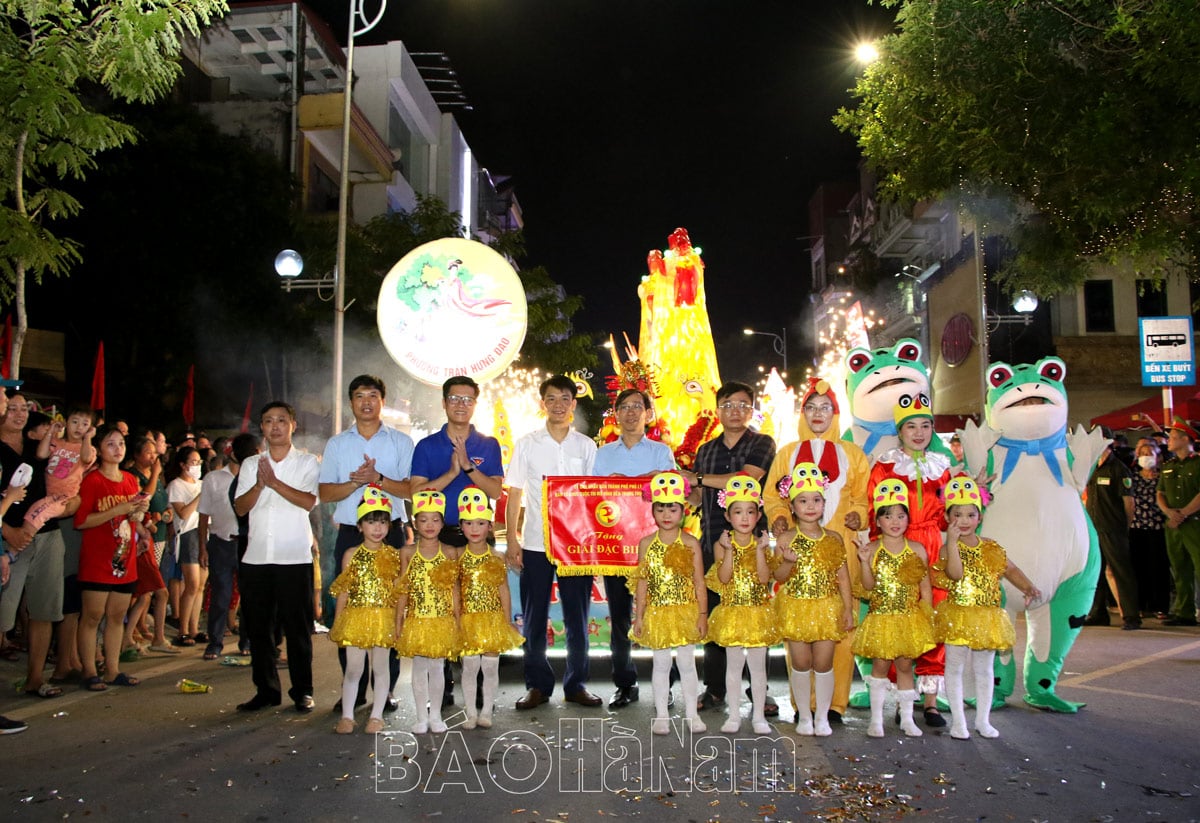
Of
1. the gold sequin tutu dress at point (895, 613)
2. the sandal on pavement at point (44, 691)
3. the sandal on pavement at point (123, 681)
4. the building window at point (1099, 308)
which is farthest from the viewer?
the building window at point (1099, 308)

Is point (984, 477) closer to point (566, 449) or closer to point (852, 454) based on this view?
point (852, 454)

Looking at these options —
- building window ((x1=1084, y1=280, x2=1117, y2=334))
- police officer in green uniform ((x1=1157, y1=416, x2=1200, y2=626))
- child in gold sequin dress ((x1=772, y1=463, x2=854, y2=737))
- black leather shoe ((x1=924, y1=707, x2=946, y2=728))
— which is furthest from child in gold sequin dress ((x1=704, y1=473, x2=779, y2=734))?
building window ((x1=1084, y1=280, x2=1117, y2=334))

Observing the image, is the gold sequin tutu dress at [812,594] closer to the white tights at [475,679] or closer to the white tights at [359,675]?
the white tights at [475,679]

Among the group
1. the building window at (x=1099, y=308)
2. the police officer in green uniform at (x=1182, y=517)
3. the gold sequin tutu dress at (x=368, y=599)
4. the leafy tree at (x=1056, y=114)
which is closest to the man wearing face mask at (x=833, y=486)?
Answer: the gold sequin tutu dress at (x=368, y=599)

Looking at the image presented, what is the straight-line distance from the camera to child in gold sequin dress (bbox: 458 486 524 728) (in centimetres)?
561

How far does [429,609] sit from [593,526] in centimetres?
118

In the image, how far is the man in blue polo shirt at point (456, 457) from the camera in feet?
19.8

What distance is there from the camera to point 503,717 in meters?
5.94

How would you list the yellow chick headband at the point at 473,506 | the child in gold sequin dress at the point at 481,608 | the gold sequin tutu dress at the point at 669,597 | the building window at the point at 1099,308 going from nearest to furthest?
the gold sequin tutu dress at the point at 669,597 < the child in gold sequin dress at the point at 481,608 < the yellow chick headband at the point at 473,506 < the building window at the point at 1099,308

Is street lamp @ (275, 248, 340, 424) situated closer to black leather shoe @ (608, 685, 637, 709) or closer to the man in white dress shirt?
the man in white dress shirt

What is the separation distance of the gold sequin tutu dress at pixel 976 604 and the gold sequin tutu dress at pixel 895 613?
0.37 ft

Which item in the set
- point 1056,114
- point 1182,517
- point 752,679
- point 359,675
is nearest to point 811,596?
point 752,679

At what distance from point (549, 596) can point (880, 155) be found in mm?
5375

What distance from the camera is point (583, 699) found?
6.19 m
